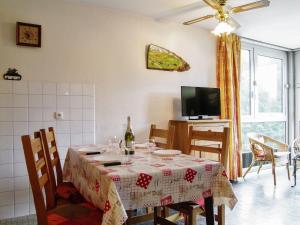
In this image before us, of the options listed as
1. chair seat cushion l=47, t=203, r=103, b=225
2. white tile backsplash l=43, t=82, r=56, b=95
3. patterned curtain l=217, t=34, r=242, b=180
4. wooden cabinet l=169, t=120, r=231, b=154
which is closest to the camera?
chair seat cushion l=47, t=203, r=103, b=225

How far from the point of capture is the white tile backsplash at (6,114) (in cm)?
282

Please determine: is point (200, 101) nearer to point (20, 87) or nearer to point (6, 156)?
point (20, 87)

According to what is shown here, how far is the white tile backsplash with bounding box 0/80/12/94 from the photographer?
2811mm

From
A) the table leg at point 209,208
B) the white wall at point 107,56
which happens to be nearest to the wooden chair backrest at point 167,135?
the table leg at point 209,208

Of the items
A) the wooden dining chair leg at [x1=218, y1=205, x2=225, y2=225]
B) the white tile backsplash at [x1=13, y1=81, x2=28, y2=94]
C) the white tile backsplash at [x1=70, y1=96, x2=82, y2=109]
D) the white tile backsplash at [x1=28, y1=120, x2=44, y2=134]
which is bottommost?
the wooden dining chair leg at [x1=218, y1=205, x2=225, y2=225]

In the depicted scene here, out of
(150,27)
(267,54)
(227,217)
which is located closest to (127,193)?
(227,217)

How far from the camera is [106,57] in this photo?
3426 mm

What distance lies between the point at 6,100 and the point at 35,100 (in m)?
0.28

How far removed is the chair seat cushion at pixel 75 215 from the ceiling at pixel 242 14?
2.39 metres

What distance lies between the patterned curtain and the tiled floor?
1.23 ft

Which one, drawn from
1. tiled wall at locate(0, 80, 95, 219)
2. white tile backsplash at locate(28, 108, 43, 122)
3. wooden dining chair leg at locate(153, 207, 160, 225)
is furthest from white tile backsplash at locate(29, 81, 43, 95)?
wooden dining chair leg at locate(153, 207, 160, 225)

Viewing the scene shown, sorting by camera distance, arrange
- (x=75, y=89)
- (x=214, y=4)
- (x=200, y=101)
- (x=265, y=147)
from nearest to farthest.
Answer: (x=214, y=4) → (x=75, y=89) → (x=200, y=101) → (x=265, y=147)

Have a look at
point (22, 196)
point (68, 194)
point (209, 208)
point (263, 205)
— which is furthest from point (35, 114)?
point (263, 205)

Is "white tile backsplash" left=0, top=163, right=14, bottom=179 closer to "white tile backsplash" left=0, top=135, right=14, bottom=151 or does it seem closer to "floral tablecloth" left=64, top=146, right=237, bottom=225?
"white tile backsplash" left=0, top=135, right=14, bottom=151
